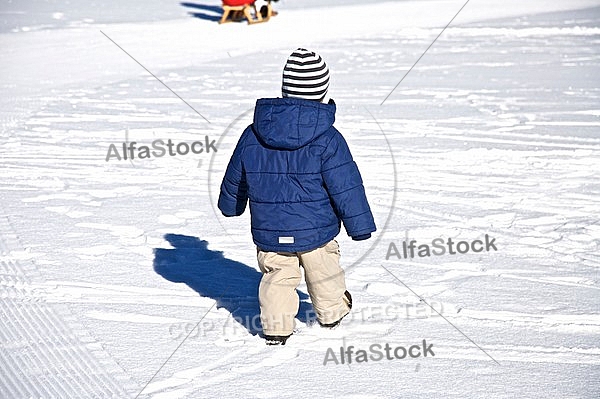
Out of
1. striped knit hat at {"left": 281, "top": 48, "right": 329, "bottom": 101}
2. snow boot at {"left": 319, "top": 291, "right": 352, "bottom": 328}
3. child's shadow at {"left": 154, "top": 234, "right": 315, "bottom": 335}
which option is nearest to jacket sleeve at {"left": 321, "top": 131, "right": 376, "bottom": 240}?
striped knit hat at {"left": 281, "top": 48, "right": 329, "bottom": 101}

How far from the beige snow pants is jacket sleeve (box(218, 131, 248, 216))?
222mm

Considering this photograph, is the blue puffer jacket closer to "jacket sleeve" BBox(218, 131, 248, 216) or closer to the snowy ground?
"jacket sleeve" BBox(218, 131, 248, 216)

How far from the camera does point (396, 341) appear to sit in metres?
3.71

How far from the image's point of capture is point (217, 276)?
14.6 feet

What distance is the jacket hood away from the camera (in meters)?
3.36

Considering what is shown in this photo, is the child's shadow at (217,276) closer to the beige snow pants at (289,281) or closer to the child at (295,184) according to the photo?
the beige snow pants at (289,281)

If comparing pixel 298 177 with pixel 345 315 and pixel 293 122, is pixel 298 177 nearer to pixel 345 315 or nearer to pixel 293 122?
pixel 293 122

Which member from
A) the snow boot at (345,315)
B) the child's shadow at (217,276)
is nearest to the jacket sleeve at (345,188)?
the snow boot at (345,315)

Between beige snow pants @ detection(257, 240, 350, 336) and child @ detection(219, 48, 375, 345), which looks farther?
beige snow pants @ detection(257, 240, 350, 336)

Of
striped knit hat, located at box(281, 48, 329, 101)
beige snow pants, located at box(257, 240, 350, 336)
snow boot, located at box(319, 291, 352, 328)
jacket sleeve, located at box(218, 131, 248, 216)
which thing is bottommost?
snow boot, located at box(319, 291, 352, 328)

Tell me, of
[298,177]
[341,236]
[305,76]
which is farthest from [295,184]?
[341,236]

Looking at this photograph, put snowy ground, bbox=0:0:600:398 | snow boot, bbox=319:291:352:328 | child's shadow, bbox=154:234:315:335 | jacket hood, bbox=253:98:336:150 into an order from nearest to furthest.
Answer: jacket hood, bbox=253:98:336:150
snowy ground, bbox=0:0:600:398
snow boot, bbox=319:291:352:328
child's shadow, bbox=154:234:315:335

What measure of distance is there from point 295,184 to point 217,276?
119 cm

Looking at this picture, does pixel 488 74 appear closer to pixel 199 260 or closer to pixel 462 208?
pixel 462 208
